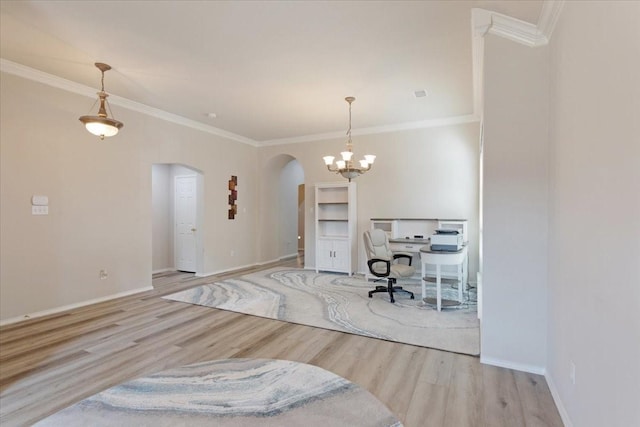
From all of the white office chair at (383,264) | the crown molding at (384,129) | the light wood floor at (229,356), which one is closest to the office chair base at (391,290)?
the white office chair at (383,264)

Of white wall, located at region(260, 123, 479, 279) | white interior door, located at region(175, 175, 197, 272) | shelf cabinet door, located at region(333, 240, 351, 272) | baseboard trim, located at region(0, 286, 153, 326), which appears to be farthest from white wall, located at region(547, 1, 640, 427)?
white interior door, located at region(175, 175, 197, 272)

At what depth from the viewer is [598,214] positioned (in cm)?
153

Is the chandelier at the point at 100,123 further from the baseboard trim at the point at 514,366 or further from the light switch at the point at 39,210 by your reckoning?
the baseboard trim at the point at 514,366

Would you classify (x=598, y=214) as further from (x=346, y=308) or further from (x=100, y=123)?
(x=100, y=123)

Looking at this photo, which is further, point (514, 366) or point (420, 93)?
point (420, 93)

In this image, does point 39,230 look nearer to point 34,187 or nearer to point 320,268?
point 34,187

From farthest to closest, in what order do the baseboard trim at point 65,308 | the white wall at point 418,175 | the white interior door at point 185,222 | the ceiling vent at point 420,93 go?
1. the white interior door at point 185,222
2. the white wall at point 418,175
3. the ceiling vent at point 420,93
4. the baseboard trim at point 65,308

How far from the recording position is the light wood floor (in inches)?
83.6

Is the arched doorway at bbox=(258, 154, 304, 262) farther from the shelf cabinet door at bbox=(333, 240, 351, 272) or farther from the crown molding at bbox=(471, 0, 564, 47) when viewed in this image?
the crown molding at bbox=(471, 0, 564, 47)

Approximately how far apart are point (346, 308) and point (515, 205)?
2535mm

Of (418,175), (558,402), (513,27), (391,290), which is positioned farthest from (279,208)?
(558,402)

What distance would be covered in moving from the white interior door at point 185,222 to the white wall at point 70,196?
3.76 feet

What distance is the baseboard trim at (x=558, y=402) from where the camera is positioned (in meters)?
1.92

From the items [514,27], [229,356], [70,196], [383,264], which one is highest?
[514,27]
